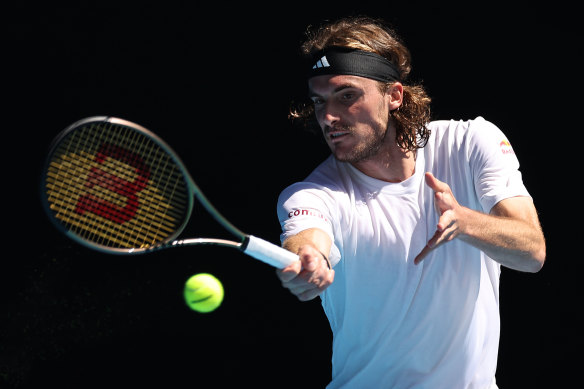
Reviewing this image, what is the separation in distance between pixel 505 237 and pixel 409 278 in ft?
1.20

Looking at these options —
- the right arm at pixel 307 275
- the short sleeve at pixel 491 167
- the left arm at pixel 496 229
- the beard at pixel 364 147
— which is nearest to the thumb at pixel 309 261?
the right arm at pixel 307 275

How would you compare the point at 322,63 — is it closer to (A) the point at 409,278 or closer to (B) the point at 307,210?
(B) the point at 307,210

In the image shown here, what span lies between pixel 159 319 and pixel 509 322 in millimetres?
1847

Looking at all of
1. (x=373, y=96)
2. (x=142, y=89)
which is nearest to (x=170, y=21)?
(x=142, y=89)

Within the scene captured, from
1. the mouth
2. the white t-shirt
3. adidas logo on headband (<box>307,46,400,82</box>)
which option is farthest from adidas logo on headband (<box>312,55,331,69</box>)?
the white t-shirt

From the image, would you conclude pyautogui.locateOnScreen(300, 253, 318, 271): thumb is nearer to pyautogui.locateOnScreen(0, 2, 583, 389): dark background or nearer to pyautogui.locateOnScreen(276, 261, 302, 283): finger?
pyautogui.locateOnScreen(276, 261, 302, 283): finger

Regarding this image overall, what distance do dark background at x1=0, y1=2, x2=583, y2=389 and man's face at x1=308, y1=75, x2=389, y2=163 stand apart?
1111 millimetres

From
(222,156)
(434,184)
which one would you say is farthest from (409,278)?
(222,156)

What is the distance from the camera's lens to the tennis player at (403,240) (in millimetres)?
2260

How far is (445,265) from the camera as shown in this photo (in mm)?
2307

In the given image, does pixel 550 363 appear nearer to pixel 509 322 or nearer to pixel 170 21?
pixel 509 322

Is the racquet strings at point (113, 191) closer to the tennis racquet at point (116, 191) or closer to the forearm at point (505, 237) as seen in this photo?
the tennis racquet at point (116, 191)

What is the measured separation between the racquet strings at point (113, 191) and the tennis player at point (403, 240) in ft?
1.26

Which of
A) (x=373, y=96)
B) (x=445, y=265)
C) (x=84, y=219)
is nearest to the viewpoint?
(x=84, y=219)
